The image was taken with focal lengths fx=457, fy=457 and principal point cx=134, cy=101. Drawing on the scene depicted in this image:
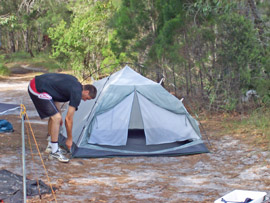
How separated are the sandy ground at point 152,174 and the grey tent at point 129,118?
505 mm

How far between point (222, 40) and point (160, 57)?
1776mm

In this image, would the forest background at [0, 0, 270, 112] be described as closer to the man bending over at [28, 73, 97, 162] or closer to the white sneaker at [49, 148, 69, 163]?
the man bending over at [28, 73, 97, 162]

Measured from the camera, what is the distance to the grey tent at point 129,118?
25.3 ft

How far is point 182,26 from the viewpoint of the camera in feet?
36.3

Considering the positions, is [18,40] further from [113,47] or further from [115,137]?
[115,137]

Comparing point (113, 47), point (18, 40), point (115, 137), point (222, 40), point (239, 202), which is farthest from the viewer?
point (18, 40)

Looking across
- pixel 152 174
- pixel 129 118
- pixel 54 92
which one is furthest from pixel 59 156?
pixel 129 118

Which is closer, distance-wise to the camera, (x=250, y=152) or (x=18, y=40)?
(x=250, y=152)

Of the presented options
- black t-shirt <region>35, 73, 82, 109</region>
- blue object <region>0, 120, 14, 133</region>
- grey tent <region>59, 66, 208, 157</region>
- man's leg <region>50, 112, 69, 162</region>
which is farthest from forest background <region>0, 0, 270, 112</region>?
man's leg <region>50, 112, 69, 162</region>

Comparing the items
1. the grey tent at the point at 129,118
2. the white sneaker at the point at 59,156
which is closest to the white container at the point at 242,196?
the white sneaker at the point at 59,156

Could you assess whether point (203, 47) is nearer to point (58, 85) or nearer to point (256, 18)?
point (256, 18)

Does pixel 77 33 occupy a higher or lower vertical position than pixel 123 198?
higher

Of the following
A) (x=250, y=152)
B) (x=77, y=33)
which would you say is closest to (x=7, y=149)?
(x=250, y=152)

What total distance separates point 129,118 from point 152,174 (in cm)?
186
